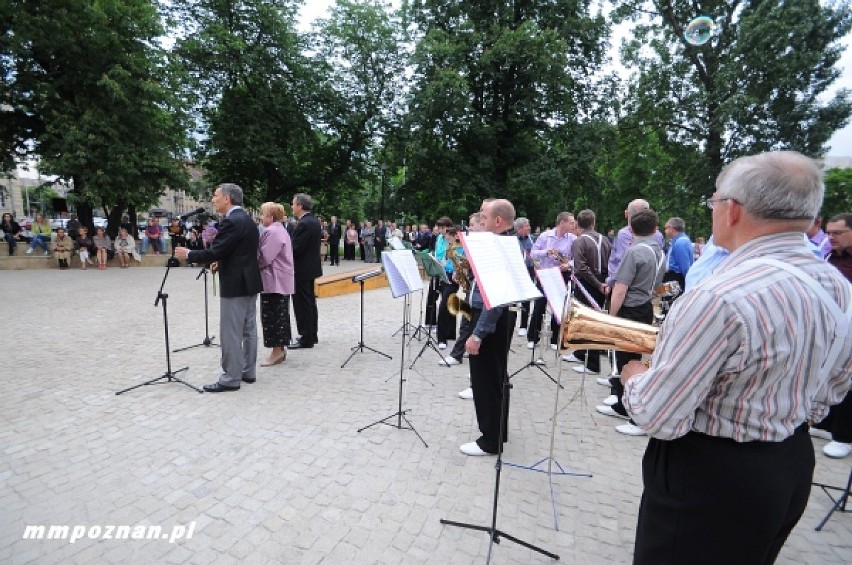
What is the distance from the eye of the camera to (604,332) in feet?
6.68

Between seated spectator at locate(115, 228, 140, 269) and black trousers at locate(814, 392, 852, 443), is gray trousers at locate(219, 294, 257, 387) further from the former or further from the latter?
seated spectator at locate(115, 228, 140, 269)

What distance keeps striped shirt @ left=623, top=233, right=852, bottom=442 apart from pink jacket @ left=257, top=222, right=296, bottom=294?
5.34 metres

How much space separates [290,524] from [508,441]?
7.15 feet

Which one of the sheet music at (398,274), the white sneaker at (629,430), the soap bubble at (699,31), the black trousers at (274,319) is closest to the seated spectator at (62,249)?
the black trousers at (274,319)

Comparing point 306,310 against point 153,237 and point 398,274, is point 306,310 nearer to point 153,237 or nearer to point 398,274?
point 398,274

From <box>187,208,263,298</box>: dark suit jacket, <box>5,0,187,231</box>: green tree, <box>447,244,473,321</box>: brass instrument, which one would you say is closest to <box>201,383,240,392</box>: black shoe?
<box>187,208,263,298</box>: dark suit jacket

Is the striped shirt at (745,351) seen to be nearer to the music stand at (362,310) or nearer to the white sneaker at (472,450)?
the white sneaker at (472,450)

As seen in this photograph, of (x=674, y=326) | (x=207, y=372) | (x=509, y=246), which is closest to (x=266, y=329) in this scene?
(x=207, y=372)

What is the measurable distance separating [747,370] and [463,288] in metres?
3.60

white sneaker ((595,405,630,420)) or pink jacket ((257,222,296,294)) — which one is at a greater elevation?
pink jacket ((257,222,296,294))

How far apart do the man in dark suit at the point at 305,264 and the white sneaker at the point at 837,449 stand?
6.36 m

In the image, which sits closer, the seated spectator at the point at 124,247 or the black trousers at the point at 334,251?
the seated spectator at the point at 124,247

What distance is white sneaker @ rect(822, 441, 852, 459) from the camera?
4219 mm

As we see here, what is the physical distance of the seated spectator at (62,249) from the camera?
16500mm
